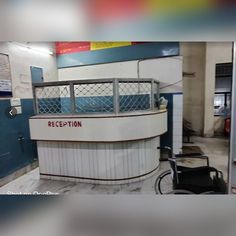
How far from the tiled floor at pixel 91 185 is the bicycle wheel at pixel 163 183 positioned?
2.7 inches

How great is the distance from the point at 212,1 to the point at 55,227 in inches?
69.3

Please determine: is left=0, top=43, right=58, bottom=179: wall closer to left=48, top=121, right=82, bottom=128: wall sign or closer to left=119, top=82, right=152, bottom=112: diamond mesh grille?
left=48, top=121, right=82, bottom=128: wall sign

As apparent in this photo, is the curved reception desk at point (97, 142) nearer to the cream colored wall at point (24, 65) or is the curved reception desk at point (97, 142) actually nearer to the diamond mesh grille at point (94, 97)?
the diamond mesh grille at point (94, 97)

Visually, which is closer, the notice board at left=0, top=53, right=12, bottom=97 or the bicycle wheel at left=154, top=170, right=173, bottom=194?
the bicycle wheel at left=154, top=170, right=173, bottom=194

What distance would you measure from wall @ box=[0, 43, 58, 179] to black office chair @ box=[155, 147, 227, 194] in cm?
143

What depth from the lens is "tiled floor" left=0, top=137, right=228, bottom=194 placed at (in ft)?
5.61

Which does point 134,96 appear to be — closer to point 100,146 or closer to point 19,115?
point 100,146

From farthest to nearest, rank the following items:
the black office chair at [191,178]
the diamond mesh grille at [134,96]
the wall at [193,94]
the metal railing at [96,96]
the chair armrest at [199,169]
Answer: the diamond mesh grille at [134,96] < the metal railing at [96,96] < the wall at [193,94] < the chair armrest at [199,169] < the black office chair at [191,178]

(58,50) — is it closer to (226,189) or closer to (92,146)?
(92,146)

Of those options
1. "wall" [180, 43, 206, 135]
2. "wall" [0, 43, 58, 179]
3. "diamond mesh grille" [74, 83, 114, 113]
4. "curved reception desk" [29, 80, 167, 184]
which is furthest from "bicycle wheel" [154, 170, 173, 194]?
"wall" [0, 43, 58, 179]

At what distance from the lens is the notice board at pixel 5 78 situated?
1.93 meters

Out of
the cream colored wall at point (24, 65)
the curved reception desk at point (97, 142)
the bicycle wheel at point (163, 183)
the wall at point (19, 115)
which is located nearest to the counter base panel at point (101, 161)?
the curved reception desk at point (97, 142)

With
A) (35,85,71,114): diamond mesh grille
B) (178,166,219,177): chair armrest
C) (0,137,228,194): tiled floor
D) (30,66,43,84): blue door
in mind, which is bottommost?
(0,137,228,194): tiled floor

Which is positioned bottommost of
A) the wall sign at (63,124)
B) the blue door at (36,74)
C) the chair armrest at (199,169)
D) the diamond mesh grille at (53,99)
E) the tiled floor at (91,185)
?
the tiled floor at (91,185)
